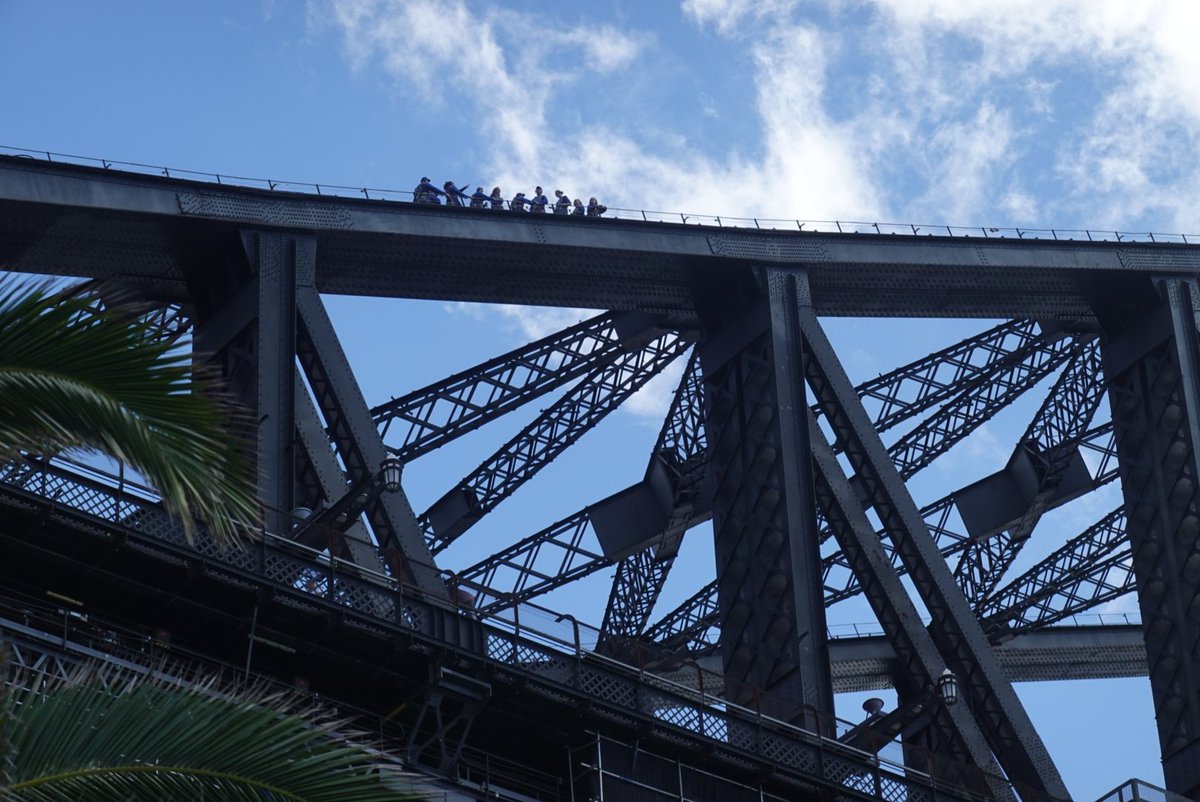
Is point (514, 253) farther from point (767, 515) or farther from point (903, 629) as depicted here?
point (903, 629)

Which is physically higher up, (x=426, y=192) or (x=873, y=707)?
(x=426, y=192)

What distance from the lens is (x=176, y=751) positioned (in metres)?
11.3

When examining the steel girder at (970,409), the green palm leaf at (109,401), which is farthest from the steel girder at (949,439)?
the green palm leaf at (109,401)

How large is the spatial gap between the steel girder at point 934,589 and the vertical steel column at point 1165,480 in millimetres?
3829

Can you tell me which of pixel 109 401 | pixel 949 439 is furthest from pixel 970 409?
pixel 109 401

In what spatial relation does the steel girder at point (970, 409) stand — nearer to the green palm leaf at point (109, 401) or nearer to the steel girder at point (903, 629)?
the steel girder at point (903, 629)

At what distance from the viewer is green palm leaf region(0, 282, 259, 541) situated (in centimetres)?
1138

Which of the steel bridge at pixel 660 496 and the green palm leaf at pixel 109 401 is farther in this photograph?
the steel bridge at pixel 660 496

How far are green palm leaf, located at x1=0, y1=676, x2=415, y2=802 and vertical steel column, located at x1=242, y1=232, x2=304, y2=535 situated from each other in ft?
57.9

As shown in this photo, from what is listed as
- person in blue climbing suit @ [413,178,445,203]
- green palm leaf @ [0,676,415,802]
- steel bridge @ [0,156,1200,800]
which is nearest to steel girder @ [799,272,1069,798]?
steel bridge @ [0,156,1200,800]

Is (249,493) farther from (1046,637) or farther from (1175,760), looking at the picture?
(1046,637)

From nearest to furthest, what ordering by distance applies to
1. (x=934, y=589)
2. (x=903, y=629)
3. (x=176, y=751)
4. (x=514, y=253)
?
1. (x=176, y=751)
2. (x=903, y=629)
3. (x=934, y=589)
4. (x=514, y=253)

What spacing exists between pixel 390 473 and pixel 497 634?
279cm

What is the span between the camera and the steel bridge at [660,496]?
93.2 feet
